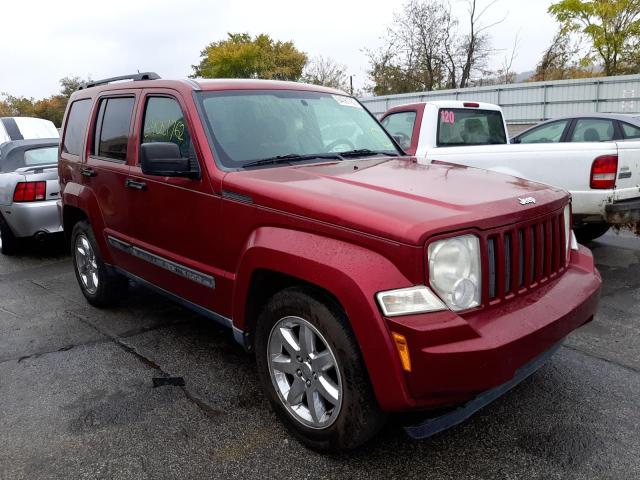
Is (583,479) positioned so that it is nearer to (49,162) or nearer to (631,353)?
(631,353)

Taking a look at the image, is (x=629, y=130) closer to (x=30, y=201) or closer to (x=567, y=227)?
(x=567, y=227)

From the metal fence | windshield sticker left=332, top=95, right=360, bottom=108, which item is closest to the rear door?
windshield sticker left=332, top=95, right=360, bottom=108

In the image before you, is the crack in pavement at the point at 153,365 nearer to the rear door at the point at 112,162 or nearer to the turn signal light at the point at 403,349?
the rear door at the point at 112,162

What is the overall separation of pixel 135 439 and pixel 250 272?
1088mm

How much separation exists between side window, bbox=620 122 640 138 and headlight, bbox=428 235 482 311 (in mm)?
6678

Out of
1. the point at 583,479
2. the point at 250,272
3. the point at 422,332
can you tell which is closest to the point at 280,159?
the point at 250,272

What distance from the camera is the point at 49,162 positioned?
25.7ft

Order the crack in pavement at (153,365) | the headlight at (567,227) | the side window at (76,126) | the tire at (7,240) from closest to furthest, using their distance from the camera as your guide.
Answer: the headlight at (567,227) → the crack in pavement at (153,365) → the side window at (76,126) → the tire at (7,240)

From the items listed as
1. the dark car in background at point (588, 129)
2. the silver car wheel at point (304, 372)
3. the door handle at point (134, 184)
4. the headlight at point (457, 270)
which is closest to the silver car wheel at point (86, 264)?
the door handle at point (134, 184)

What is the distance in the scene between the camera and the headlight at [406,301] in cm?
221

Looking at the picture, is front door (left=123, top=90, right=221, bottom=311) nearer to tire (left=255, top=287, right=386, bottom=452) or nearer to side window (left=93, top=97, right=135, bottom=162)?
side window (left=93, top=97, right=135, bottom=162)

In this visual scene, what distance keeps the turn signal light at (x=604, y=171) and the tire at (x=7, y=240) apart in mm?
7172

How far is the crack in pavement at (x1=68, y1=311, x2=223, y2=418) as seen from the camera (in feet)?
10.4

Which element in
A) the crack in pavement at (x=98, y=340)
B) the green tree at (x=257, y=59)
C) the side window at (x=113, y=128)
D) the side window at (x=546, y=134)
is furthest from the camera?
the green tree at (x=257, y=59)
